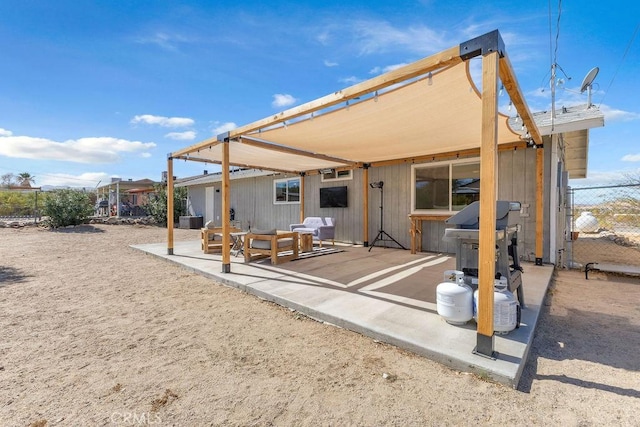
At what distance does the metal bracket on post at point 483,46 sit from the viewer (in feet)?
6.49

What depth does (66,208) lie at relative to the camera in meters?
11.4

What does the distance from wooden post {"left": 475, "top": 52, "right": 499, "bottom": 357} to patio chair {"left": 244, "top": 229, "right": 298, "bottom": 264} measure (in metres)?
3.67

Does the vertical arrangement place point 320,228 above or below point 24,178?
below

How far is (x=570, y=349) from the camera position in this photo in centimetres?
227

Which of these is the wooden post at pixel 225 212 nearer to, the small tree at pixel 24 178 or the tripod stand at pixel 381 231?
the tripod stand at pixel 381 231

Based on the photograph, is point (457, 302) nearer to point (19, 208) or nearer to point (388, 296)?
point (388, 296)

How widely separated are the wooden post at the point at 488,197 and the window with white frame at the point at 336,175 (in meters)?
6.12

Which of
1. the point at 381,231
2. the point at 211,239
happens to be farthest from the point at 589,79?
the point at 211,239

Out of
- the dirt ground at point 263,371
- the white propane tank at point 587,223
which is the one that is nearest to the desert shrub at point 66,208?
the dirt ground at point 263,371

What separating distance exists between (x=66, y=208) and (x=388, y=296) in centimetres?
1346

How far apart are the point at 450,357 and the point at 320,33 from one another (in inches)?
245

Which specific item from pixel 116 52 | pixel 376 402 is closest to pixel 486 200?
pixel 376 402

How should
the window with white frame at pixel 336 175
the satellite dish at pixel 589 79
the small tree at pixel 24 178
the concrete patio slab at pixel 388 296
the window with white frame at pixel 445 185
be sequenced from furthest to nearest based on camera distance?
the small tree at pixel 24 178 → the window with white frame at pixel 336 175 → the window with white frame at pixel 445 185 → the satellite dish at pixel 589 79 → the concrete patio slab at pixel 388 296

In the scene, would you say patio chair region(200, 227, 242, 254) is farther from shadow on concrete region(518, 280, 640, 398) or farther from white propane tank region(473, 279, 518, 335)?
shadow on concrete region(518, 280, 640, 398)
